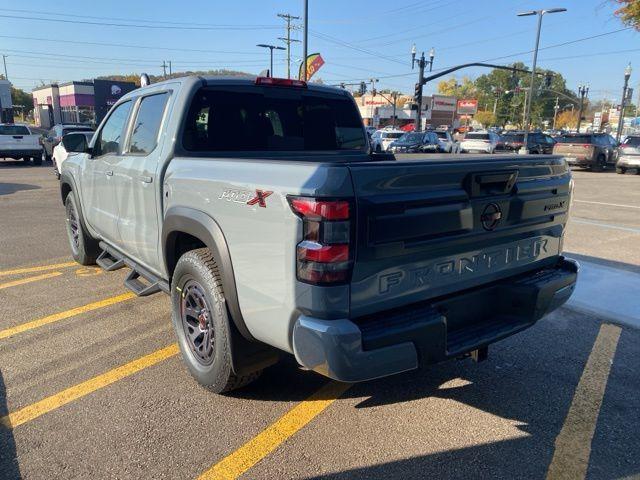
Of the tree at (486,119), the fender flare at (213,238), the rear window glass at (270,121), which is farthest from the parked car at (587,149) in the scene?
the tree at (486,119)

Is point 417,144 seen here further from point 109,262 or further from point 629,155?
point 109,262

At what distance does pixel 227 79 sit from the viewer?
375 cm

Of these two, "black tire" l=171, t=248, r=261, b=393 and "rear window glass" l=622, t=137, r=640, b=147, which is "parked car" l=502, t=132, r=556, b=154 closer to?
"rear window glass" l=622, t=137, r=640, b=147

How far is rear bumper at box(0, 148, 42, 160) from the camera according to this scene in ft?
65.8

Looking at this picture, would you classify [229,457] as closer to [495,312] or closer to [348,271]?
[348,271]

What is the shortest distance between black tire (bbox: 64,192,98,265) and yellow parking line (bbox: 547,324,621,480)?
198 inches

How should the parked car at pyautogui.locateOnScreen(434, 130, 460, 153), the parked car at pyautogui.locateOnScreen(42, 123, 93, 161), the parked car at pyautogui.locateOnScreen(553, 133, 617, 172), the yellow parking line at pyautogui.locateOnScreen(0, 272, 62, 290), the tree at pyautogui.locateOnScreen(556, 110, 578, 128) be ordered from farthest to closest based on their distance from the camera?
1. the tree at pyautogui.locateOnScreen(556, 110, 578, 128)
2. the parked car at pyautogui.locateOnScreen(434, 130, 460, 153)
3. the parked car at pyautogui.locateOnScreen(553, 133, 617, 172)
4. the parked car at pyautogui.locateOnScreen(42, 123, 93, 161)
5. the yellow parking line at pyautogui.locateOnScreen(0, 272, 62, 290)

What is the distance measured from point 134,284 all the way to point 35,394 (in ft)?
3.86

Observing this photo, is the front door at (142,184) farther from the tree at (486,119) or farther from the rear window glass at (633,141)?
the tree at (486,119)

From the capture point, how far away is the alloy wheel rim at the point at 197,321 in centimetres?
310

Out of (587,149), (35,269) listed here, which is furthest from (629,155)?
(35,269)

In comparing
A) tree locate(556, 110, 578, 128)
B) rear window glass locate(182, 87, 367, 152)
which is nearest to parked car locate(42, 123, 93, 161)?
rear window glass locate(182, 87, 367, 152)

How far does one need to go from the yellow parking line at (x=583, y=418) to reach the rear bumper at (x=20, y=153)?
22.2 meters

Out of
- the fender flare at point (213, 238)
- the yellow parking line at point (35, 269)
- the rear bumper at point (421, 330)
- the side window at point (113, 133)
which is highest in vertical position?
the side window at point (113, 133)
